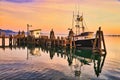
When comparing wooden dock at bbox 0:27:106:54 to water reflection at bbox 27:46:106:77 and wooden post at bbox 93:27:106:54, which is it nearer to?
wooden post at bbox 93:27:106:54

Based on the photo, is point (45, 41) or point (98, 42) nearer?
point (98, 42)

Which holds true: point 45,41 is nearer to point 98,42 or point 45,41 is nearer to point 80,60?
point 98,42

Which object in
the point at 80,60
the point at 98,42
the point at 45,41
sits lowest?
the point at 80,60

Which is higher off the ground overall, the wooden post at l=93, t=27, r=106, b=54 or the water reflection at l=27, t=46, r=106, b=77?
the wooden post at l=93, t=27, r=106, b=54

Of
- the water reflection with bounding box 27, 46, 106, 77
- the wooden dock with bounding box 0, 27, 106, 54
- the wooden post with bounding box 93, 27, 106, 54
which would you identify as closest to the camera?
the water reflection with bounding box 27, 46, 106, 77

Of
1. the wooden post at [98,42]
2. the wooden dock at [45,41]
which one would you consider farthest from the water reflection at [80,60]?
the wooden dock at [45,41]

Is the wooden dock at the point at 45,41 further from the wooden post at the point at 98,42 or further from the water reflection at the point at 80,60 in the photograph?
the water reflection at the point at 80,60

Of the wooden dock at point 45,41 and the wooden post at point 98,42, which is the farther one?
the wooden dock at point 45,41

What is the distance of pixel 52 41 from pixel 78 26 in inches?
359

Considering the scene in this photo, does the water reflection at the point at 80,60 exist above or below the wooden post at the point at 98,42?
below

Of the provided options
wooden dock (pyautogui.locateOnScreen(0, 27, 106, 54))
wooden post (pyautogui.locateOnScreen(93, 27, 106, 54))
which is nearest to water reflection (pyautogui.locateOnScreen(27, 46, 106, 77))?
wooden post (pyautogui.locateOnScreen(93, 27, 106, 54))

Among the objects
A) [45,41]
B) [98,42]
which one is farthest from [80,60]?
[45,41]

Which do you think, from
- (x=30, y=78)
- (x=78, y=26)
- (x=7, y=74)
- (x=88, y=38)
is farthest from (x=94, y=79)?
(x=78, y=26)

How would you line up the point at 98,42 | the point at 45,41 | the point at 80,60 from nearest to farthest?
the point at 80,60 → the point at 98,42 → the point at 45,41
